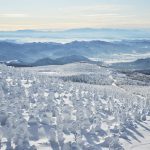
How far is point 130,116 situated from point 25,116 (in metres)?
15.1

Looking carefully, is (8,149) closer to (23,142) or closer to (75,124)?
(23,142)

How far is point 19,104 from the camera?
54500 mm

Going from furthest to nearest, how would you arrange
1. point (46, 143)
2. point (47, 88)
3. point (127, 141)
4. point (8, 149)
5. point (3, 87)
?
point (47, 88), point (3, 87), point (127, 141), point (46, 143), point (8, 149)

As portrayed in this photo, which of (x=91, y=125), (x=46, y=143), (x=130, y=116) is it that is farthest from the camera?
(x=130, y=116)

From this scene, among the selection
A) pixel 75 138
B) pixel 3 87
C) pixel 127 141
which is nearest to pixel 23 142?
pixel 75 138

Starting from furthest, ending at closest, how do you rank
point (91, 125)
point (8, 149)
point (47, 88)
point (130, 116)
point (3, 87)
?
point (47, 88) < point (3, 87) < point (130, 116) < point (91, 125) < point (8, 149)

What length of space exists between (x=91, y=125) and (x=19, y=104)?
9.30 metres

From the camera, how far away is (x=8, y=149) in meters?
40.7

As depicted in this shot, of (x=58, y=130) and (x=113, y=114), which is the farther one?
(x=113, y=114)

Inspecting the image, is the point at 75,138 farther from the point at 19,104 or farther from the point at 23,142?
the point at 19,104

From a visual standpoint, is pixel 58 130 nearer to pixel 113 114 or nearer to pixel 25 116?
pixel 25 116

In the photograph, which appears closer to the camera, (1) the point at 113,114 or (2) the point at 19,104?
(2) the point at 19,104

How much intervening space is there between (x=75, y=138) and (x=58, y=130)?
88.1 inches

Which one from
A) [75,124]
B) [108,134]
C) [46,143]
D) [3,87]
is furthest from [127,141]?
[3,87]
